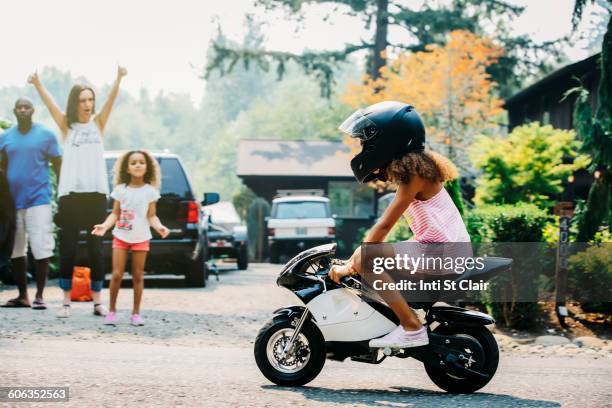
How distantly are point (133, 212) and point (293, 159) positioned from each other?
3259cm

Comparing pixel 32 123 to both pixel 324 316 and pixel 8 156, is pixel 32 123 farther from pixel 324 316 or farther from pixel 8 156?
pixel 324 316

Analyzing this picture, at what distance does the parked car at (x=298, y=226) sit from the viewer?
27734mm

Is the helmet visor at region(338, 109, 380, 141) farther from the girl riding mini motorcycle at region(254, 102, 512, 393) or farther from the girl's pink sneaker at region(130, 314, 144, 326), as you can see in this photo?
the girl's pink sneaker at region(130, 314, 144, 326)

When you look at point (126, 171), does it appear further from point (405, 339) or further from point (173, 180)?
point (405, 339)

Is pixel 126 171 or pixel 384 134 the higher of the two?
pixel 384 134

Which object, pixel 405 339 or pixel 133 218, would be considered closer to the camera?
pixel 405 339

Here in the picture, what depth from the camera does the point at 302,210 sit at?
2839 cm

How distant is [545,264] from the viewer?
12.2 metres

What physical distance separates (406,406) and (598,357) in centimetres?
418

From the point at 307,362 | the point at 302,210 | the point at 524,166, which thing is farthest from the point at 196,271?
the point at 302,210

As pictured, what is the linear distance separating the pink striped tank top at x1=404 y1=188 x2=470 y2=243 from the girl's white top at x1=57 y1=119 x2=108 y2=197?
4769mm

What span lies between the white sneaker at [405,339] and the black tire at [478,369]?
17 cm

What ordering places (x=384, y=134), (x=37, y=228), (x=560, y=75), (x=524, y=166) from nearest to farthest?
(x=384, y=134) → (x=37, y=228) → (x=524, y=166) → (x=560, y=75)

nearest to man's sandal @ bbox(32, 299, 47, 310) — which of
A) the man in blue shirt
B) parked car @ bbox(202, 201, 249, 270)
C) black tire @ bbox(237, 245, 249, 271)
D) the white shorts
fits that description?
the man in blue shirt
